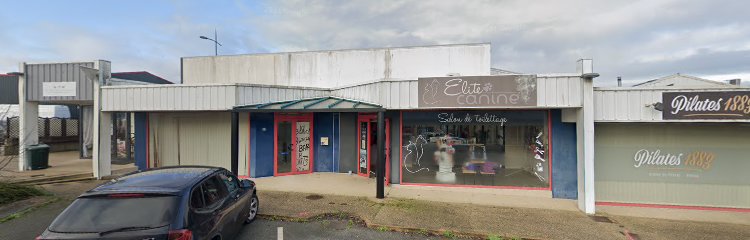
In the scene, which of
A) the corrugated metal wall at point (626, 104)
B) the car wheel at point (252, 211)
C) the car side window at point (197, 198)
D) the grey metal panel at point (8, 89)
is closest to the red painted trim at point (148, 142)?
the car wheel at point (252, 211)

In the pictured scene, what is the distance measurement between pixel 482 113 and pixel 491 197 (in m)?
2.19

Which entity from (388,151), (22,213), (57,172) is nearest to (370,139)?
(388,151)

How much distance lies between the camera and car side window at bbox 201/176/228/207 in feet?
14.7

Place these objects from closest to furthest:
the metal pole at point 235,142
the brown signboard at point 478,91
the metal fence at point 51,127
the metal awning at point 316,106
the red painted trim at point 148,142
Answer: the brown signboard at point 478,91 → the metal awning at point 316,106 → the metal pole at point 235,142 → the red painted trim at point 148,142 → the metal fence at point 51,127

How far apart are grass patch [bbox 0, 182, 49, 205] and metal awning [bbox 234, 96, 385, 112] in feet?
16.4

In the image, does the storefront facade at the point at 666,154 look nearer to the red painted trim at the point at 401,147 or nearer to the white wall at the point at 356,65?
the red painted trim at the point at 401,147

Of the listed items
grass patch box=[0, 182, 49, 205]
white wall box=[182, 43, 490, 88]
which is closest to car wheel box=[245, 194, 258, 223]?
grass patch box=[0, 182, 49, 205]

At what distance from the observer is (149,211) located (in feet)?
12.1

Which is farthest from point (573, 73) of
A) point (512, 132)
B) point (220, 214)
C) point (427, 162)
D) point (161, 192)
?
point (161, 192)

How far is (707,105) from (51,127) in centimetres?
2537

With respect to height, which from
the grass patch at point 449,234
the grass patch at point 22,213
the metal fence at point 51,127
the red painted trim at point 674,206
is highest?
the metal fence at point 51,127

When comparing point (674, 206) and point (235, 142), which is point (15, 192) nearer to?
point (235, 142)

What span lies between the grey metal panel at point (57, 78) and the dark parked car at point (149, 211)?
835 centimetres

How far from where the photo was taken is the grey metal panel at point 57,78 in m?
10.5
